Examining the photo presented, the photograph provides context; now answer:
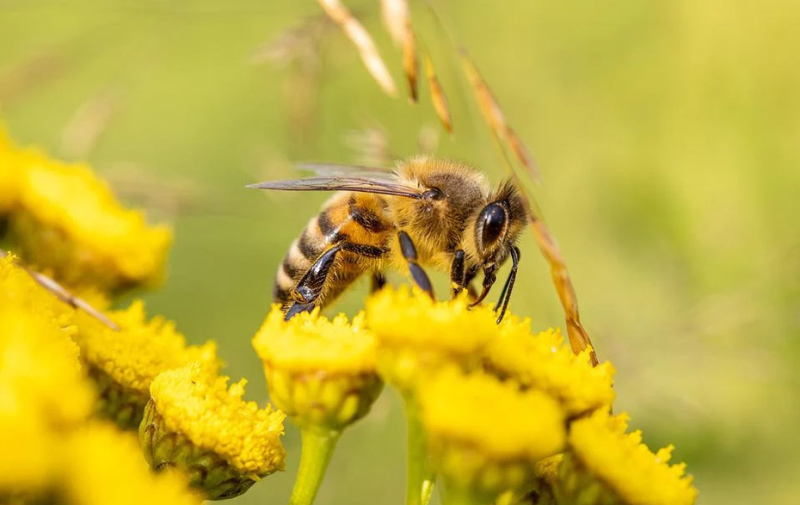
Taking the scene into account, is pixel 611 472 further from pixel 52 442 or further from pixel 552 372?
pixel 52 442

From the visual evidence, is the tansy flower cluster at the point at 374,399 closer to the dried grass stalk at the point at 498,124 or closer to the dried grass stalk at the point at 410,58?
the dried grass stalk at the point at 498,124

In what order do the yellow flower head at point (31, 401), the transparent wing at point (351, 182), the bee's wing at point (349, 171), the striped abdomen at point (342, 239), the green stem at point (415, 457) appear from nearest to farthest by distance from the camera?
the yellow flower head at point (31, 401), the green stem at point (415, 457), the transparent wing at point (351, 182), the striped abdomen at point (342, 239), the bee's wing at point (349, 171)

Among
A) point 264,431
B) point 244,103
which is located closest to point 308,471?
point 264,431

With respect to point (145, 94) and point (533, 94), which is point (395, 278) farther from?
point (145, 94)

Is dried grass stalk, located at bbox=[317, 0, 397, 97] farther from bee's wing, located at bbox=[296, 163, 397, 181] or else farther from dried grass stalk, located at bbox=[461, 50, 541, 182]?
bee's wing, located at bbox=[296, 163, 397, 181]

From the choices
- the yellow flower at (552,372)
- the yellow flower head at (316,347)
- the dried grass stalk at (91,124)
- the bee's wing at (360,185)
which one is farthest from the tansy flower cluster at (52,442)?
the dried grass stalk at (91,124)

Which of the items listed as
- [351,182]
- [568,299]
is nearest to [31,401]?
[568,299]

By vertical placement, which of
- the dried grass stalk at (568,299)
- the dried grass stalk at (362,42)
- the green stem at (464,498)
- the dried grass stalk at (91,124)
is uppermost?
the dried grass stalk at (362,42)
